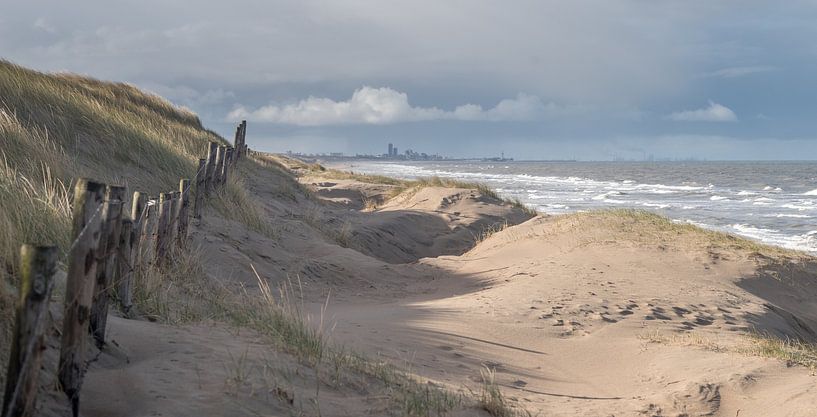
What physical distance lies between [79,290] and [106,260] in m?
0.66

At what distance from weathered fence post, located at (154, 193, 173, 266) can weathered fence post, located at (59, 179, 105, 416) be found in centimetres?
345

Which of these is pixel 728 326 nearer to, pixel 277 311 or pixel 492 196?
pixel 277 311

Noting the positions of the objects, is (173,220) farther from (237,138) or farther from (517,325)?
(237,138)

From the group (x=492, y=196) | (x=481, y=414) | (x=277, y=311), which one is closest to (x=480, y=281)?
(x=277, y=311)

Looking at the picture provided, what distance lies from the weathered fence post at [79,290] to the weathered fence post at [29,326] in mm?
505

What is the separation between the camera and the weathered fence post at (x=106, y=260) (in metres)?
4.05

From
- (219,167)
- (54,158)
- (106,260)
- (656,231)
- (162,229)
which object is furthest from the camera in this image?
(656,231)

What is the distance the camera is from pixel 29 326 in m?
2.96

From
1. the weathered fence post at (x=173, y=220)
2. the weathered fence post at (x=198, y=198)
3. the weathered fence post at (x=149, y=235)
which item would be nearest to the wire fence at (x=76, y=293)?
the weathered fence post at (x=149, y=235)

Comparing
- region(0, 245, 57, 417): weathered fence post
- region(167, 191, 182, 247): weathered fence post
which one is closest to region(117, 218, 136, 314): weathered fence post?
region(0, 245, 57, 417): weathered fence post

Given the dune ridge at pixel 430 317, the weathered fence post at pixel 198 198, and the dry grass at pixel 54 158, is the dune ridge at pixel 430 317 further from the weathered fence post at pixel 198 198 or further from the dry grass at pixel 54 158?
the weathered fence post at pixel 198 198

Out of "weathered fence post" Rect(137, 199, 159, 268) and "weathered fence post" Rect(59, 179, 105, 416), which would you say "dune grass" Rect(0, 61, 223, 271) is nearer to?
"weathered fence post" Rect(137, 199, 159, 268)

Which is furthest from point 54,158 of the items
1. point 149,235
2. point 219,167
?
point 219,167

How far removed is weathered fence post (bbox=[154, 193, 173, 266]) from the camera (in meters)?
7.13
